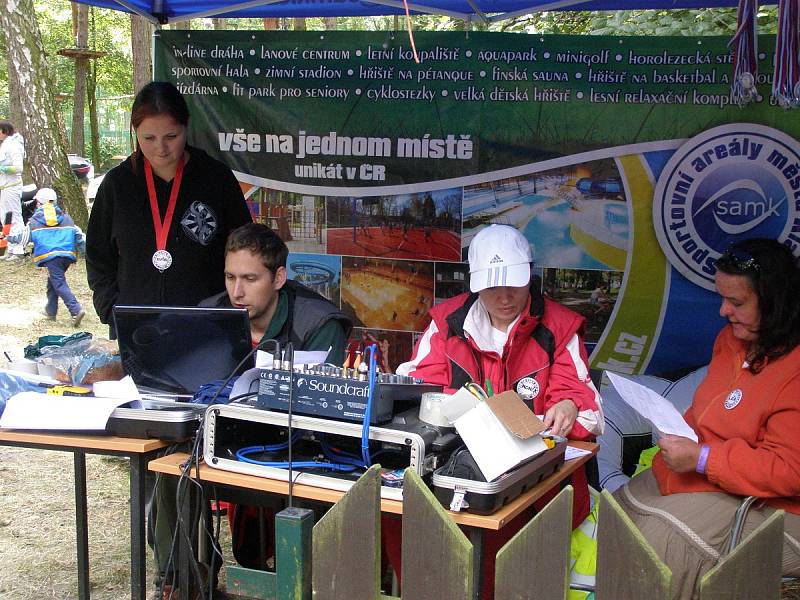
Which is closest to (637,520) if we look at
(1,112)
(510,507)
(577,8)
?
(510,507)

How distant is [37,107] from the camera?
38.4 feet

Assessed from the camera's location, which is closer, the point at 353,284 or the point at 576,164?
the point at 576,164

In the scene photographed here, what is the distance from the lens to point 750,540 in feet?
6.09

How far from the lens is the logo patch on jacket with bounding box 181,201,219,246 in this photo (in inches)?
148

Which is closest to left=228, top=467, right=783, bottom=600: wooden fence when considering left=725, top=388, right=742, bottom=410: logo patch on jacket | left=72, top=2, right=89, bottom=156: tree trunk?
left=725, top=388, right=742, bottom=410: logo patch on jacket

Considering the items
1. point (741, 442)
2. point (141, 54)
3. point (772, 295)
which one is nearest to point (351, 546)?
point (741, 442)

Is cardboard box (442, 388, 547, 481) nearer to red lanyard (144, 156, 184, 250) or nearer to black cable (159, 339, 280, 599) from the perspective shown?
black cable (159, 339, 280, 599)

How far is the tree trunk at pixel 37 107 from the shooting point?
11.2m

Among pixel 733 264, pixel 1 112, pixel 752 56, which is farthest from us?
pixel 1 112

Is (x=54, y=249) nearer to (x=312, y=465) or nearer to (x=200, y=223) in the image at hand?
(x=200, y=223)

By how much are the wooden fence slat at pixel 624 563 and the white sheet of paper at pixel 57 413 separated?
4.82 ft

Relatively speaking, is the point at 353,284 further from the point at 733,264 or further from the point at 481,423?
the point at 481,423

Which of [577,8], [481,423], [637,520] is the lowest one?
[637,520]

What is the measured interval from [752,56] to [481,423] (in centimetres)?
202
